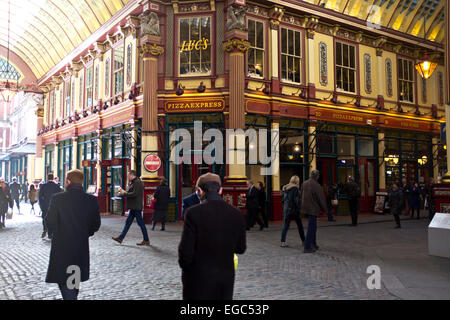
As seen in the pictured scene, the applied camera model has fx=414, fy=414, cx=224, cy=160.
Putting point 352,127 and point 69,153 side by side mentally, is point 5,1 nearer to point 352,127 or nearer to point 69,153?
point 69,153

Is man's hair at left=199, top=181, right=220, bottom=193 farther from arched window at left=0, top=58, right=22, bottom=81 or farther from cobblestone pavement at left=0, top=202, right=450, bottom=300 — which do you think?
arched window at left=0, top=58, right=22, bottom=81

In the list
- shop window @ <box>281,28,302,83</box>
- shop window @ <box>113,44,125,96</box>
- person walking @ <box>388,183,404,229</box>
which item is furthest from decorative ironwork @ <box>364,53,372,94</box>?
shop window @ <box>113,44,125,96</box>

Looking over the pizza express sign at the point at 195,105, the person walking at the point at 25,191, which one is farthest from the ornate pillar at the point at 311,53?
the person walking at the point at 25,191

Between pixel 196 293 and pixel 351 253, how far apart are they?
273 inches

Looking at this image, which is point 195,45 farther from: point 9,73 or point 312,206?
point 9,73

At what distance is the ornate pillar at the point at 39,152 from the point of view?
101 feet

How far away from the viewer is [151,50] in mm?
16031

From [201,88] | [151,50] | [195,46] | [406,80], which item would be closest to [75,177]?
[201,88]

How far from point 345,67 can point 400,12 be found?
5456 millimetres

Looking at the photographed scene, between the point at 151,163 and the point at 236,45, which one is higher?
the point at 236,45

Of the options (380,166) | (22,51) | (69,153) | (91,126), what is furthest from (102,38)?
(380,166)

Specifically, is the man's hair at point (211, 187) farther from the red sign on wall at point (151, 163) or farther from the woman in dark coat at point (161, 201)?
the red sign on wall at point (151, 163)

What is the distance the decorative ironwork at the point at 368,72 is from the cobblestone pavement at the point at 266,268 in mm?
10021

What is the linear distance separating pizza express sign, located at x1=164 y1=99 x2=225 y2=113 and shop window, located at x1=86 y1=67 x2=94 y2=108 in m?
8.05
